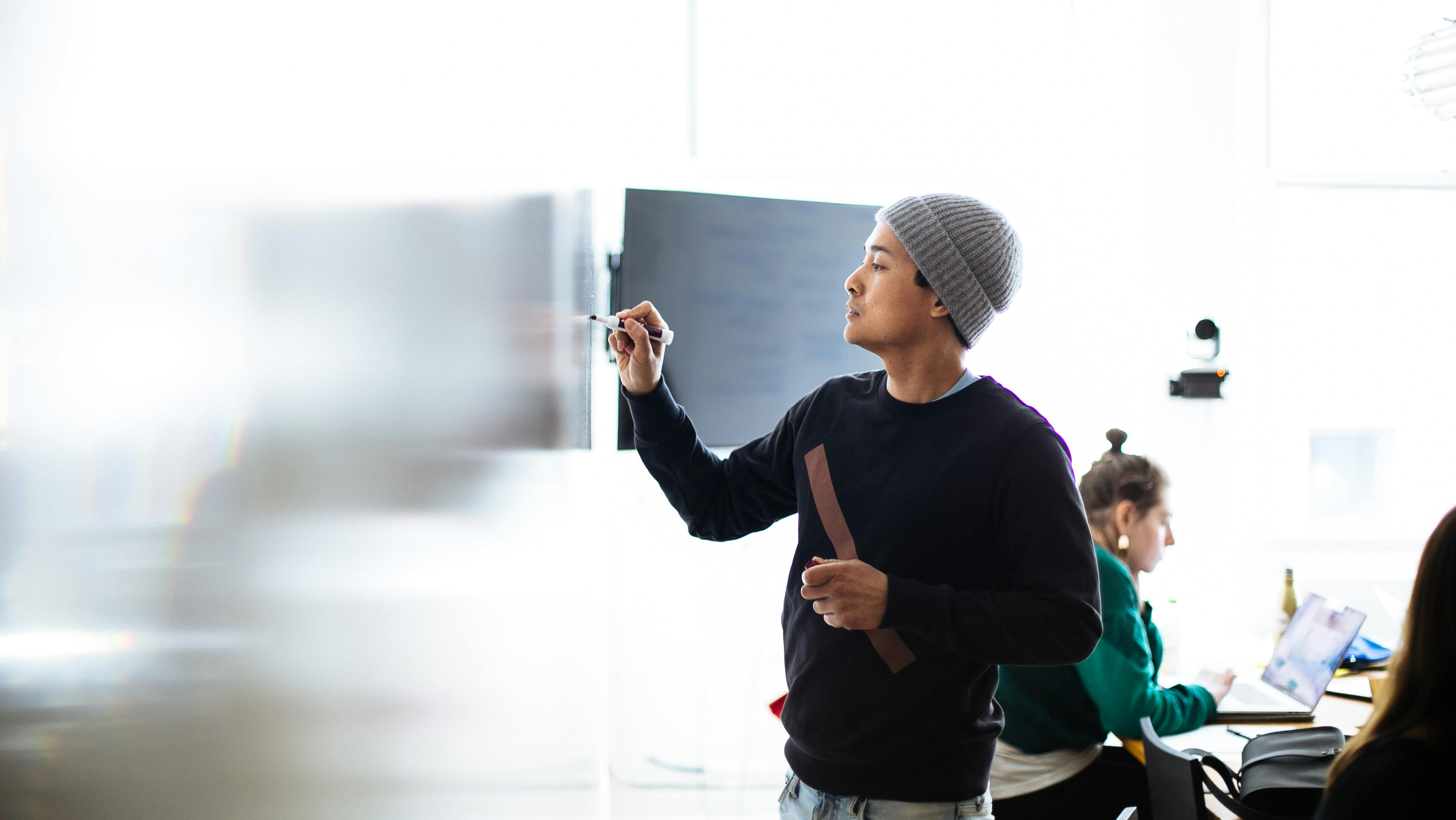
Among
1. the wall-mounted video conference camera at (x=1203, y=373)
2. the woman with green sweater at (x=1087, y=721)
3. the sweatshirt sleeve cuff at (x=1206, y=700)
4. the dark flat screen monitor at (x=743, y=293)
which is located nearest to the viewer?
the woman with green sweater at (x=1087, y=721)

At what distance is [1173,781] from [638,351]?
3.92 ft

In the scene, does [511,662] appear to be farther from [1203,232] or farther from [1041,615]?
[1203,232]

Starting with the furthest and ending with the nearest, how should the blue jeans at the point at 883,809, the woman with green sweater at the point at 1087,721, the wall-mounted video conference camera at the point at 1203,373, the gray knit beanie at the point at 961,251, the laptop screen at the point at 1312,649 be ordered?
1. the wall-mounted video conference camera at the point at 1203,373
2. the laptop screen at the point at 1312,649
3. the woman with green sweater at the point at 1087,721
4. the gray knit beanie at the point at 961,251
5. the blue jeans at the point at 883,809

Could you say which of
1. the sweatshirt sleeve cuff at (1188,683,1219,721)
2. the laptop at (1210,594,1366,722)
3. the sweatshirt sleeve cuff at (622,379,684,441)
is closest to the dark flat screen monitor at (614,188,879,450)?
the sweatshirt sleeve cuff at (622,379,684,441)

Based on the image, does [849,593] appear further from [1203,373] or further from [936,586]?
[1203,373]

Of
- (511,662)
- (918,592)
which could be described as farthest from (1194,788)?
(511,662)

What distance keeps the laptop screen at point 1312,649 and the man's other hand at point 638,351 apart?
1855 millimetres

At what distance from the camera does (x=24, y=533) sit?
0.11 meters

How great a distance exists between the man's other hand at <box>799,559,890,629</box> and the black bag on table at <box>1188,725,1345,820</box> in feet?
2.66

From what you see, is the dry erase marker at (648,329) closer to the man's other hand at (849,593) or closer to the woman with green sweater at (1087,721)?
the man's other hand at (849,593)

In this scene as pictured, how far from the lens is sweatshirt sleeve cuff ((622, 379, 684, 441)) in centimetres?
137

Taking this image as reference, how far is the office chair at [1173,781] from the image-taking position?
1.42 m

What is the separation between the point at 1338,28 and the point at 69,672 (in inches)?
162

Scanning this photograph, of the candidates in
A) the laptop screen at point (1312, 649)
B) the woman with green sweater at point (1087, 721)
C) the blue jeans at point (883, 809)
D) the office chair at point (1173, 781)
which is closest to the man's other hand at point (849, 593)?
the blue jeans at point (883, 809)
